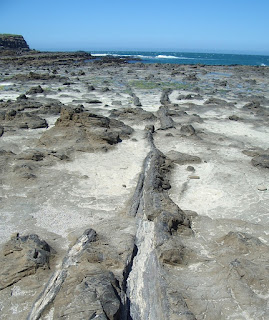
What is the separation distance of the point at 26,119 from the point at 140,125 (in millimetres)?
5416

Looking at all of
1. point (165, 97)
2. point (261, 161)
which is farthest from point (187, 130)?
point (165, 97)

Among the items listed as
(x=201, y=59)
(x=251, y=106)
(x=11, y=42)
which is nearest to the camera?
(x=251, y=106)

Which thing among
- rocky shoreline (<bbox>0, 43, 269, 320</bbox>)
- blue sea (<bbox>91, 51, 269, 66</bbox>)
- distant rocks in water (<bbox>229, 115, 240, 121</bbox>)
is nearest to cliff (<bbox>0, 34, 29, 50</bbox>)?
blue sea (<bbox>91, 51, 269, 66</bbox>)

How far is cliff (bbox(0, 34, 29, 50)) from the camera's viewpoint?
7862 cm

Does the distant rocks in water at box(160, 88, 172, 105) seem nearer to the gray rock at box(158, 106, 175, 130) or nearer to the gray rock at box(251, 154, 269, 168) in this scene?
the gray rock at box(158, 106, 175, 130)

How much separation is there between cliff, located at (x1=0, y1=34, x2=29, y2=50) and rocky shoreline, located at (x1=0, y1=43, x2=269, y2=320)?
72.3 m

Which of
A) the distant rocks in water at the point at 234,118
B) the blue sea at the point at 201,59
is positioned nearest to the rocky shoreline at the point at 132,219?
the distant rocks in water at the point at 234,118

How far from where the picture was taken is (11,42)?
8088 cm

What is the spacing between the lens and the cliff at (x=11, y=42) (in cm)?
7862

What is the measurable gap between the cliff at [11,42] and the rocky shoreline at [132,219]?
237ft

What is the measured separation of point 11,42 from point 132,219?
8528 centimetres

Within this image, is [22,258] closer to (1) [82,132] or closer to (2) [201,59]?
(1) [82,132]

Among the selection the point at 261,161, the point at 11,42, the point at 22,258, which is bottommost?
the point at 261,161

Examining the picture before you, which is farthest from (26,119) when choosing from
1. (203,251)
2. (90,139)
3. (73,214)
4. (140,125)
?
(203,251)
